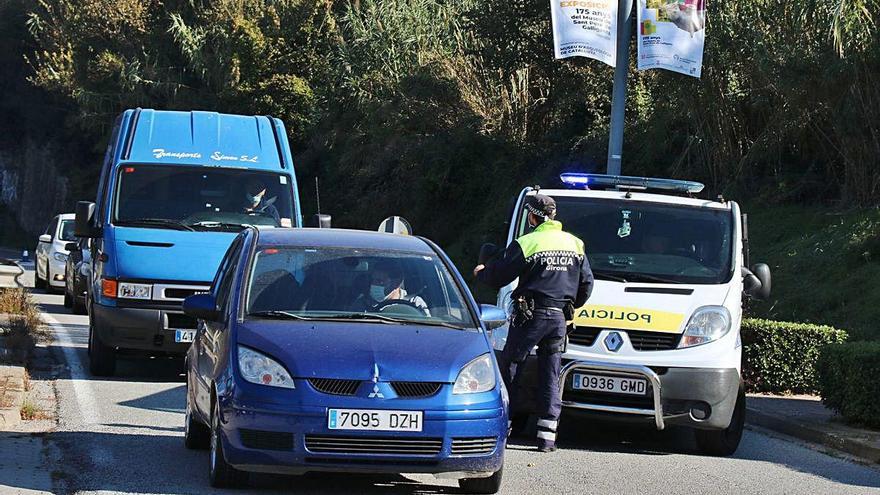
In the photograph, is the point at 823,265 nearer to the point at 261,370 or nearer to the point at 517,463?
the point at 517,463

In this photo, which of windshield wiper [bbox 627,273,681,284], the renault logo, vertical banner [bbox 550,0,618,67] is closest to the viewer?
the renault logo

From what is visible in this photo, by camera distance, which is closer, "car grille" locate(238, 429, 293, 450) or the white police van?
"car grille" locate(238, 429, 293, 450)

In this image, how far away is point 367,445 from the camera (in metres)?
7.79

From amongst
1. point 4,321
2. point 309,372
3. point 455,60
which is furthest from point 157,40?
point 309,372

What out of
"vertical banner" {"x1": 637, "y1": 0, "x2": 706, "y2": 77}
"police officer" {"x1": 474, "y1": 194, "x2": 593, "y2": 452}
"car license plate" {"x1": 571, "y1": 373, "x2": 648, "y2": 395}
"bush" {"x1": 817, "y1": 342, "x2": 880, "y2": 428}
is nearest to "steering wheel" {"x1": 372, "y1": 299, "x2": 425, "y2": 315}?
"police officer" {"x1": 474, "y1": 194, "x2": 593, "y2": 452}

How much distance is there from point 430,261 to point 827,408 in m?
5.15

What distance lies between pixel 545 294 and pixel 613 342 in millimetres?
817

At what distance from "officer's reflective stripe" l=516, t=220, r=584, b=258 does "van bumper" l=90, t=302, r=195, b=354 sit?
4.90 meters

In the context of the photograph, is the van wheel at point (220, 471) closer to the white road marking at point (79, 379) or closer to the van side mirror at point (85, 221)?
the white road marking at point (79, 379)

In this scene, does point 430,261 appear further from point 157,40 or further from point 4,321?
point 157,40

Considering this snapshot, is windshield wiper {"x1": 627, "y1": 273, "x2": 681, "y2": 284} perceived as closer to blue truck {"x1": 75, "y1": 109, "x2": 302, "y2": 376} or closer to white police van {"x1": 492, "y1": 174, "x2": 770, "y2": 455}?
white police van {"x1": 492, "y1": 174, "x2": 770, "y2": 455}

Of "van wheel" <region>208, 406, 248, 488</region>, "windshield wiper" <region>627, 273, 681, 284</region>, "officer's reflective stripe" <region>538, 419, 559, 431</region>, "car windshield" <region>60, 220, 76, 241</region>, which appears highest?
"windshield wiper" <region>627, 273, 681, 284</region>

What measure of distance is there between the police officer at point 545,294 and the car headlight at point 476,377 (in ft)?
6.71

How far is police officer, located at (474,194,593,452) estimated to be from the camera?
1034cm
